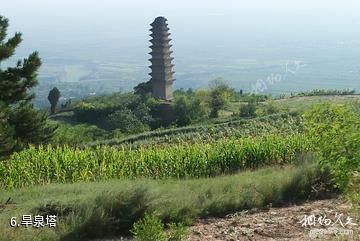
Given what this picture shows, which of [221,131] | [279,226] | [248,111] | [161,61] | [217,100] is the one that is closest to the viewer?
[279,226]

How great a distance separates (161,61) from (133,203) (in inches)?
1563

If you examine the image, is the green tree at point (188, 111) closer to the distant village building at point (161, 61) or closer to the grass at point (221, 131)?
the grass at point (221, 131)

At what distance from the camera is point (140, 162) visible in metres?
14.1

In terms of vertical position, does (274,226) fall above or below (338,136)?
below

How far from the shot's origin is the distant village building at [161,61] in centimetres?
4553

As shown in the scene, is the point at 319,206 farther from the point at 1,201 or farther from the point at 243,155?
the point at 243,155

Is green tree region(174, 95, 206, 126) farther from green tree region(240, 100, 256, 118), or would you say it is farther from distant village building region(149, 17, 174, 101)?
distant village building region(149, 17, 174, 101)

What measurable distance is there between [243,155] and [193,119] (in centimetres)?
2063

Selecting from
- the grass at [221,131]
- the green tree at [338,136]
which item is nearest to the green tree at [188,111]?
the grass at [221,131]

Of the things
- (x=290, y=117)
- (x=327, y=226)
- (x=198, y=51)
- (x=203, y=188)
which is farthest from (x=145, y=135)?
(x=198, y=51)

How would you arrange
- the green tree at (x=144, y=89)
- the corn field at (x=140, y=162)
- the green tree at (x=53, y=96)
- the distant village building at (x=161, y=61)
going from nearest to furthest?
the corn field at (x=140, y=162), the green tree at (x=53, y=96), the distant village building at (x=161, y=61), the green tree at (x=144, y=89)

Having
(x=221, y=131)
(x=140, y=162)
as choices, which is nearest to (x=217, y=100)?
(x=221, y=131)

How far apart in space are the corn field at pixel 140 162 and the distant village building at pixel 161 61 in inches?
1155

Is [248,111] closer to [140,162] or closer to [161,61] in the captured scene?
[161,61]
